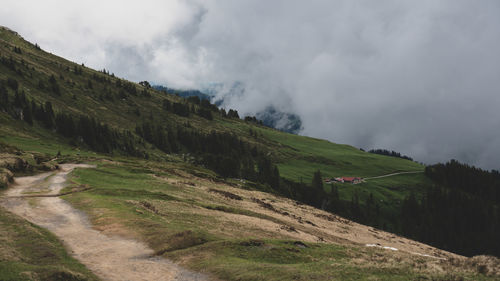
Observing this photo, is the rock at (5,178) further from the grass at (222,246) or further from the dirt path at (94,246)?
the grass at (222,246)

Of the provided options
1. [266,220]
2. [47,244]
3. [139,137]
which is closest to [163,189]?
[266,220]

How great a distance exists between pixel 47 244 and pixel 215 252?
465 inches

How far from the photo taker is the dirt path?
18406 millimetres

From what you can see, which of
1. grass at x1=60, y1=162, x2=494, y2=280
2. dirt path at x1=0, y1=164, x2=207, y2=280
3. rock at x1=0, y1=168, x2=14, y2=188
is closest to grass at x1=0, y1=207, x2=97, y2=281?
dirt path at x1=0, y1=164, x2=207, y2=280

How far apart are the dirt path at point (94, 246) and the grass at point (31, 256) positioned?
1.21 metres

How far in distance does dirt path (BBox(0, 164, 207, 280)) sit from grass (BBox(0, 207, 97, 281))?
1.21 meters

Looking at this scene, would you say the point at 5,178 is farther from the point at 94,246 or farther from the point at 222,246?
the point at 222,246

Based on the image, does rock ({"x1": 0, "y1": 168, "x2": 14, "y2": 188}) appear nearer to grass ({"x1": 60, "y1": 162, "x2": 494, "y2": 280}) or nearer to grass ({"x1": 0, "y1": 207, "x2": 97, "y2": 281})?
grass ({"x1": 60, "y1": 162, "x2": 494, "y2": 280})

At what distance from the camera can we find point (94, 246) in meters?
23.2

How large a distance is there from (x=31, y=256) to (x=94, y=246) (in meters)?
5.31

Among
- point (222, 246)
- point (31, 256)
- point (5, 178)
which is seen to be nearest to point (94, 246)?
point (31, 256)

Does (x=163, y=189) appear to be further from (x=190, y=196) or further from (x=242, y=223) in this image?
(x=242, y=223)

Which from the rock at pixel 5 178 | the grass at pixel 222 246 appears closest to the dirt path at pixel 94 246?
the grass at pixel 222 246

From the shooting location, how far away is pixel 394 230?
6206 inches
